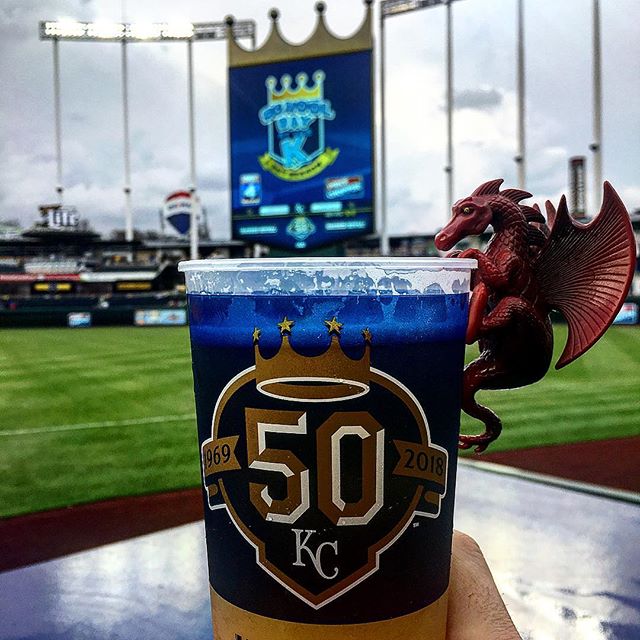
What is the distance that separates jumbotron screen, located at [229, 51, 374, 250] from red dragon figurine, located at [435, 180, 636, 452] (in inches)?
672

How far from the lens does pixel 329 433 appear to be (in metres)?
0.76

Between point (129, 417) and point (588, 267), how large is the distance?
24.0 feet

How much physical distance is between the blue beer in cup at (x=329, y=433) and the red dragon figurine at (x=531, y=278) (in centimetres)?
29


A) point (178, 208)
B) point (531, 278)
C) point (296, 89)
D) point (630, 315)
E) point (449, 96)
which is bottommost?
point (630, 315)

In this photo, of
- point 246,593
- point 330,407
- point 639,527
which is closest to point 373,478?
point 330,407

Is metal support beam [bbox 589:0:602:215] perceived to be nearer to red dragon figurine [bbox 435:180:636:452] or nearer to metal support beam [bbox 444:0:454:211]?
metal support beam [bbox 444:0:454:211]

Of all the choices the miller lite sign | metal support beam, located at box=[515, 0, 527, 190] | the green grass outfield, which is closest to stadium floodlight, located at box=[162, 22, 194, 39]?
the miller lite sign

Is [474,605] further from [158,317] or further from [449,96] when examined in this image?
[449,96]

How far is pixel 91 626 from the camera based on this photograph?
1.30m

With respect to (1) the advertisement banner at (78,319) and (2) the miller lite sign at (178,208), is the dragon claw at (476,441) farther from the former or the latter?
(2) the miller lite sign at (178,208)

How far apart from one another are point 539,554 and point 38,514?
158 inches

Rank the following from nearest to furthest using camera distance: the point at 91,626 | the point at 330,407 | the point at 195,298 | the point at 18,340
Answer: the point at 330,407
the point at 195,298
the point at 91,626
the point at 18,340

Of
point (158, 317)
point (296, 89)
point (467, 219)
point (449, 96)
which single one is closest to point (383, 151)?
point (449, 96)

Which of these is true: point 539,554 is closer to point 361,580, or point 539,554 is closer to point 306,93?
point 361,580
